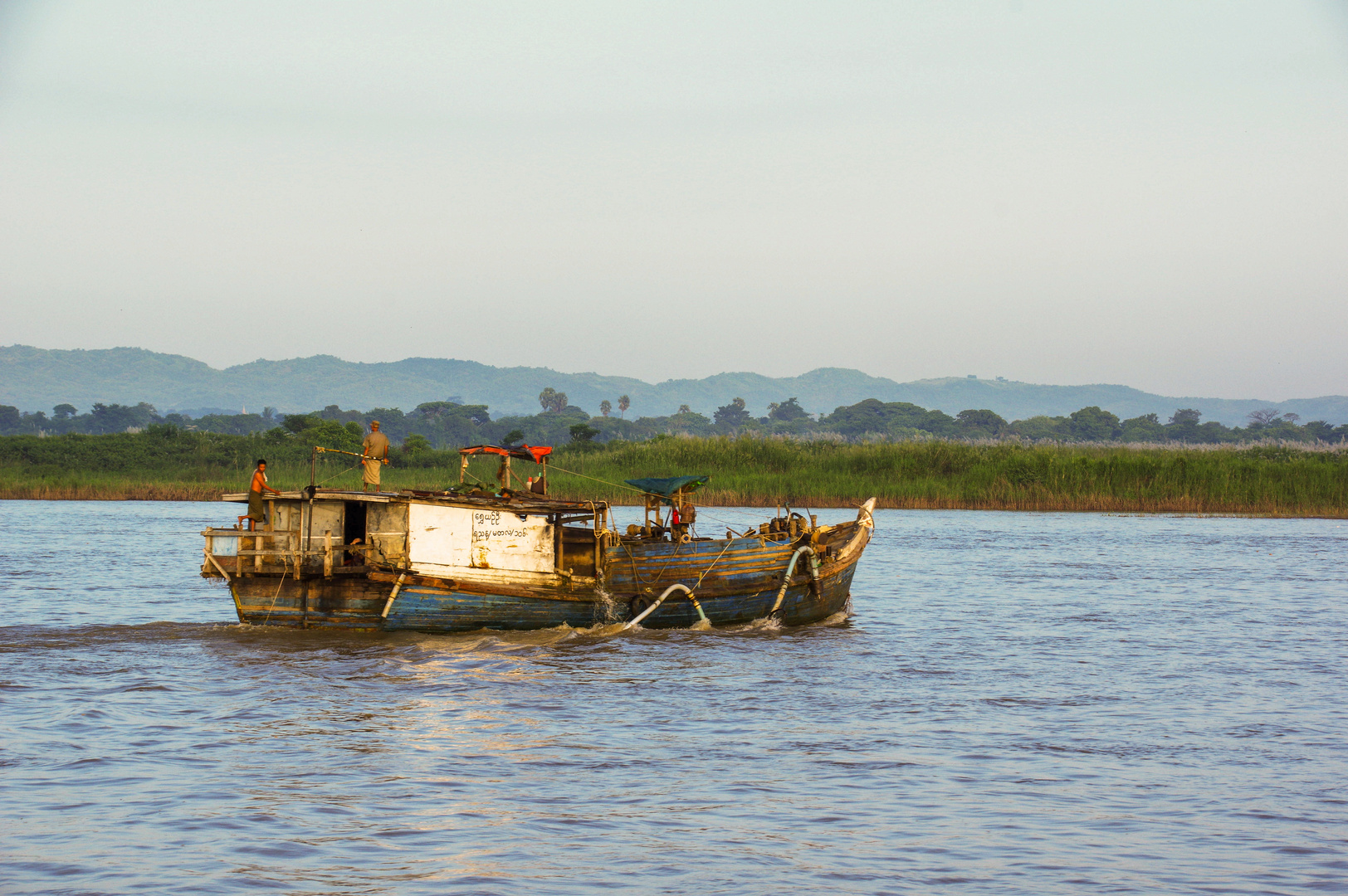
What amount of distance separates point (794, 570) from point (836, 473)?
27512 millimetres

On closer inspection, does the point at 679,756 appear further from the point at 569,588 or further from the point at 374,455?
the point at 374,455

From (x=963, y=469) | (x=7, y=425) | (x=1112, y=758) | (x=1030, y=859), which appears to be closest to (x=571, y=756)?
(x=1030, y=859)

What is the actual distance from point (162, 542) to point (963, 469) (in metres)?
30.0

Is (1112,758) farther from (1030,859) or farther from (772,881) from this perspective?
(772,881)

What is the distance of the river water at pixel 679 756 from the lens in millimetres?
8305

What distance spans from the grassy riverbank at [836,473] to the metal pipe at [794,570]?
20240 millimetres

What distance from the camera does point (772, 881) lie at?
8.04 m

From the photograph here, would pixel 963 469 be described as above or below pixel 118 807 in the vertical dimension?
above

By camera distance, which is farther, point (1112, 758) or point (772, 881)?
point (1112, 758)

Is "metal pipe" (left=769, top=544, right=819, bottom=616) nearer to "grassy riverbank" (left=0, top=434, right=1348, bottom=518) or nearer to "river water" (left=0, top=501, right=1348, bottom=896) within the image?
"river water" (left=0, top=501, right=1348, bottom=896)

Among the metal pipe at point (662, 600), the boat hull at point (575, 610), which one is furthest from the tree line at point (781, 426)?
the metal pipe at point (662, 600)

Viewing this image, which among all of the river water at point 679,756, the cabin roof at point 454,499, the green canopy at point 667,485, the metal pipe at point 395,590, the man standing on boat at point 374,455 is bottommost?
the river water at point 679,756

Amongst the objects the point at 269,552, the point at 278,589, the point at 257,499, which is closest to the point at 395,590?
the point at 278,589

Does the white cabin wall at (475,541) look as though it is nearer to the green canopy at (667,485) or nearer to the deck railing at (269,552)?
the deck railing at (269,552)
